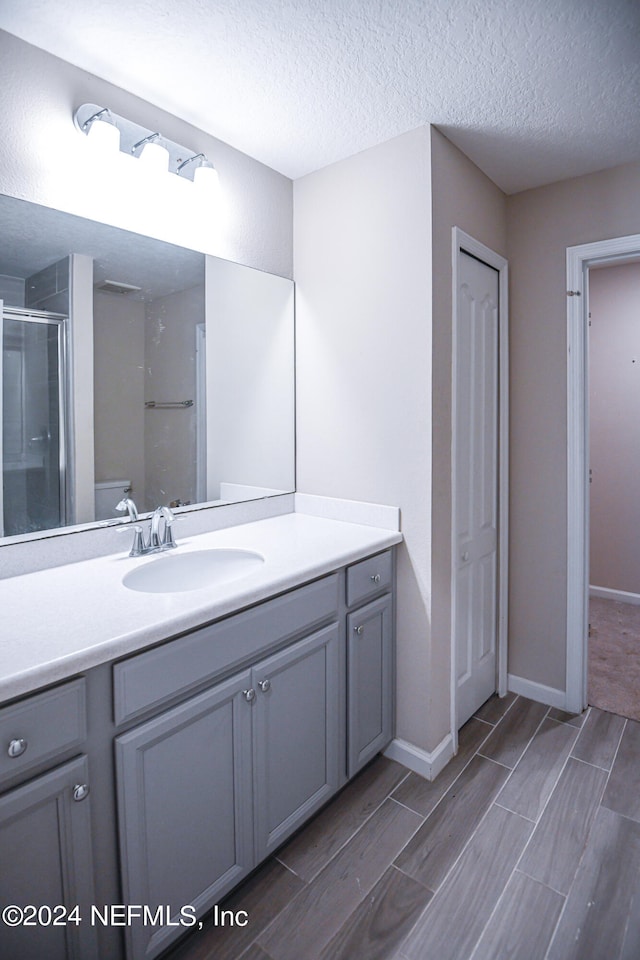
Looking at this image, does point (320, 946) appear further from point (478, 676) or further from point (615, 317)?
point (615, 317)

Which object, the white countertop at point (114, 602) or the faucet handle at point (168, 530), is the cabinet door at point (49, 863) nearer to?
the white countertop at point (114, 602)

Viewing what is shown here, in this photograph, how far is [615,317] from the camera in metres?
3.50

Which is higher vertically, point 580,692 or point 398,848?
point 580,692

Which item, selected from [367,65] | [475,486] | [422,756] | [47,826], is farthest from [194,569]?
[367,65]

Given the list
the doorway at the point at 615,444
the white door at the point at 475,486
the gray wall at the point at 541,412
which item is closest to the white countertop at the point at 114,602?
the white door at the point at 475,486

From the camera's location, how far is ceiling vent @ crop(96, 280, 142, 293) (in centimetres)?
161

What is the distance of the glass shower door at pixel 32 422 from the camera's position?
140 cm

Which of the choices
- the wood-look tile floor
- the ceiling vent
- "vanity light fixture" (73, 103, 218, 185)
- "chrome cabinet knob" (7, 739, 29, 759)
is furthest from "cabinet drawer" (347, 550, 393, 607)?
"vanity light fixture" (73, 103, 218, 185)

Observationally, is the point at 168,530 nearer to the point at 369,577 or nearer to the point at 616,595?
the point at 369,577

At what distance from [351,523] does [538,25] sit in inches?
62.4

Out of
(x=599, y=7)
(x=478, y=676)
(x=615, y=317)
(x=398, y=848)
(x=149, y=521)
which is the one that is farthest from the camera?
(x=615, y=317)

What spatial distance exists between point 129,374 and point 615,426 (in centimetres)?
326

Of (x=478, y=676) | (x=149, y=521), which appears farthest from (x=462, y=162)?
(x=478, y=676)

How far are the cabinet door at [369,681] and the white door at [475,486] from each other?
319 mm
